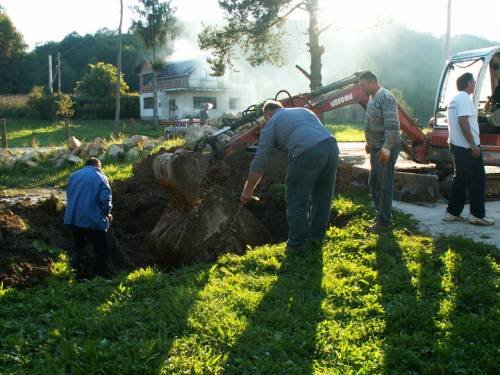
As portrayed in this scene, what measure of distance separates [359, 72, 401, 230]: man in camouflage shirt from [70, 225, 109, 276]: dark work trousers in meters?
3.27

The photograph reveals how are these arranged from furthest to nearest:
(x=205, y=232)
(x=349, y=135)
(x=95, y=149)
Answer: (x=349, y=135)
(x=95, y=149)
(x=205, y=232)

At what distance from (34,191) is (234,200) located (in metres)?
6.52

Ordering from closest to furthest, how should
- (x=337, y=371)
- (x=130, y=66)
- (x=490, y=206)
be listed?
(x=337, y=371) < (x=490, y=206) < (x=130, y=66)

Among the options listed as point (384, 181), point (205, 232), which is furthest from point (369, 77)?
point (205, 232)

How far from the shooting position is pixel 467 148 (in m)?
6.62

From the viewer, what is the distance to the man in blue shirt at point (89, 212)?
629 centimetres

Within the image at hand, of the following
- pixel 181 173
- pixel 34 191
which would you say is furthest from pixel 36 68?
pixel 181 173

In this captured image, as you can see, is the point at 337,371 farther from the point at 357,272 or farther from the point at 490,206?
the point at 490,206

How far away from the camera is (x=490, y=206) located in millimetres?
8141

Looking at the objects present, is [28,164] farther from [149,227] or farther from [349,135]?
[349,135]

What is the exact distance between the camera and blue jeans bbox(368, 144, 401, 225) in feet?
21.4

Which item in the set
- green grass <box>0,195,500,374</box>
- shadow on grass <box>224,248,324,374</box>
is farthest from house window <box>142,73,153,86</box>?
shadow on grass <box>224,248,324,374</box>

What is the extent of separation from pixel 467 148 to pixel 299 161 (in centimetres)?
229

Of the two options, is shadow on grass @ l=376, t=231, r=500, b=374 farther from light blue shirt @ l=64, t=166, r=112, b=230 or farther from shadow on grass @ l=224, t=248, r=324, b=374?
light blue shirt @ l=64, t=166, r=112, b=230
